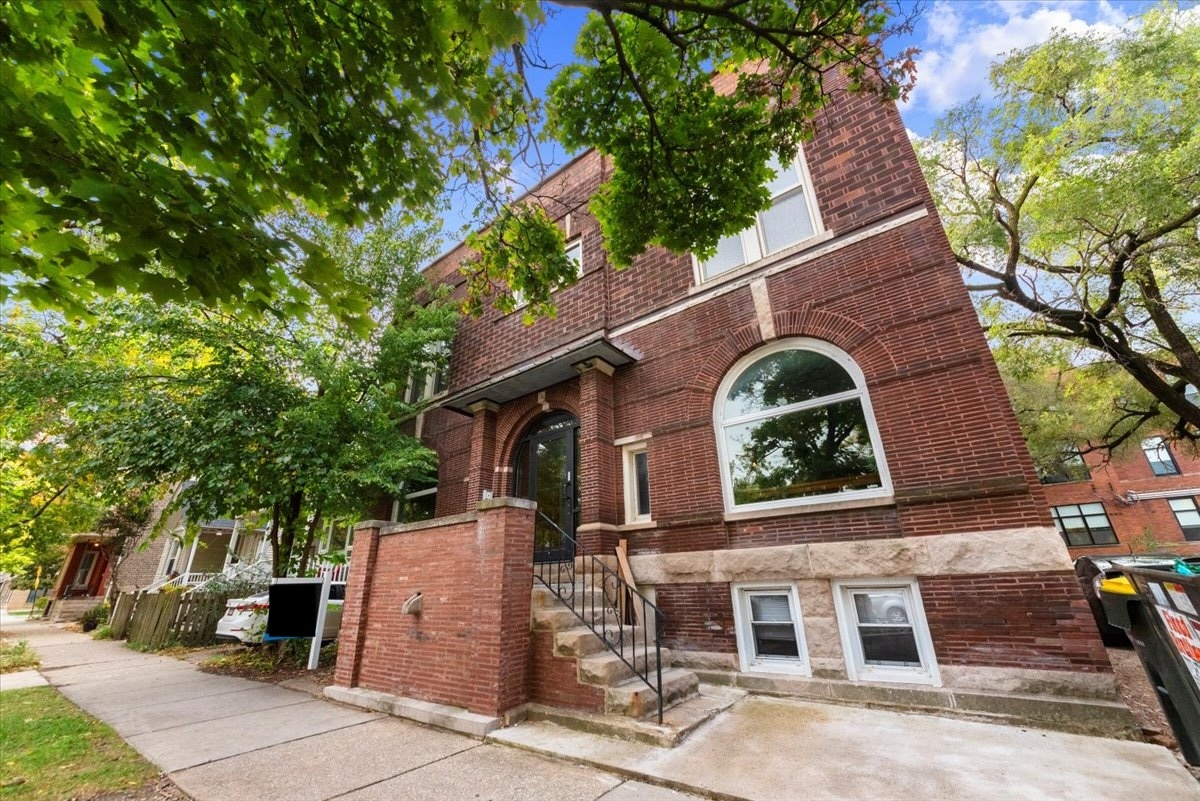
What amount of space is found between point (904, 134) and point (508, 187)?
5950 mm

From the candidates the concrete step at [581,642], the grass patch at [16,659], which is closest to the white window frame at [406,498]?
the grass patch at [16,659]

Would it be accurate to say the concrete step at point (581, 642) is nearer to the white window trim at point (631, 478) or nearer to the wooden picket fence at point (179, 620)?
the white window trim at point (631, 478)

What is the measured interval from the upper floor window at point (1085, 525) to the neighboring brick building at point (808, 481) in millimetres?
27162

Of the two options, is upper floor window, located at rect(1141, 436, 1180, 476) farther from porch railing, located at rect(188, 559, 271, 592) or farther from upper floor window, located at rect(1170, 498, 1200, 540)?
porch railing, located at rect(188, 559, 271, 592)

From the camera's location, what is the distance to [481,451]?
9.83 m

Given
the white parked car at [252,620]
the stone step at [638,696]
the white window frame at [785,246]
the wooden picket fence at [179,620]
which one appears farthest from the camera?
the wooden picket fence at [179,620]

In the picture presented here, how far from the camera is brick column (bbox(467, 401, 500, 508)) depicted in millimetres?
9625

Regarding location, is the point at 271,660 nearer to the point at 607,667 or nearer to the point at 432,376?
the point at 432,376

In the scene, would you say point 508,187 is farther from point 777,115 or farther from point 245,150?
point 777,115

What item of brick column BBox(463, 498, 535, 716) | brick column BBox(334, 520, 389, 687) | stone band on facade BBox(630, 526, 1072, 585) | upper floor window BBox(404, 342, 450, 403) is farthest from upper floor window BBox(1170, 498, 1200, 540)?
brick column BBox(334, 520, 389, 687)

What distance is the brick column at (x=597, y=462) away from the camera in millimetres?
7508

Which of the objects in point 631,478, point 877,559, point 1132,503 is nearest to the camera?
point 877,559

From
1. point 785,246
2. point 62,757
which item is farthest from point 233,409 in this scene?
point 785,246

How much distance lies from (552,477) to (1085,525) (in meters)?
30.1
